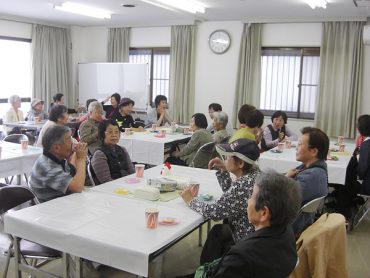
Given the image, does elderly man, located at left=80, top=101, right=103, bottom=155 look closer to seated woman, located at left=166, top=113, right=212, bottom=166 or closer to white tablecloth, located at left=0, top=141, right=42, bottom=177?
white tablecloth, located at left=0, top=141, right=42, bottom=177

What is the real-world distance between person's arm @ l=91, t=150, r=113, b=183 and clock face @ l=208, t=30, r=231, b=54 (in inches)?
205

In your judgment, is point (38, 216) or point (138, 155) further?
point (138, 155)

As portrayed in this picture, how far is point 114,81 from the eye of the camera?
8.95 m

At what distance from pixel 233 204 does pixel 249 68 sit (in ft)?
18.8

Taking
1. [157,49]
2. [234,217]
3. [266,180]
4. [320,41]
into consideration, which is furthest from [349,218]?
[157,49]

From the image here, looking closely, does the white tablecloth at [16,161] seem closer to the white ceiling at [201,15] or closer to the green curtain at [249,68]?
the white ceiling at [201,15]

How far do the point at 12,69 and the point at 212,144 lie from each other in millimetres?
5549

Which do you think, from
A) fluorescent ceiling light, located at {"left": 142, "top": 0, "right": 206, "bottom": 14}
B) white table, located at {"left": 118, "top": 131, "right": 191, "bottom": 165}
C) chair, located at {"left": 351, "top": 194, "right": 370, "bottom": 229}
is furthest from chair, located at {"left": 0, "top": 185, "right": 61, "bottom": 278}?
fluorescent ceiling light, located at {"left": 142, "top": 0, "right": 206, "bottom": 14}

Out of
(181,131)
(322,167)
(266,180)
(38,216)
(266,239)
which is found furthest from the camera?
(181,131)

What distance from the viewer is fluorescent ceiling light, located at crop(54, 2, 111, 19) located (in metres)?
6.80

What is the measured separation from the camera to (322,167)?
8.92 ft

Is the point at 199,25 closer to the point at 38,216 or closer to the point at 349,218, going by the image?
the point at 349,218

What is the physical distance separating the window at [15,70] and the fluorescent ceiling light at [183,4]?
Result: 11.5 feet

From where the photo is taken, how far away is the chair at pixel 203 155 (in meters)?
4.77
